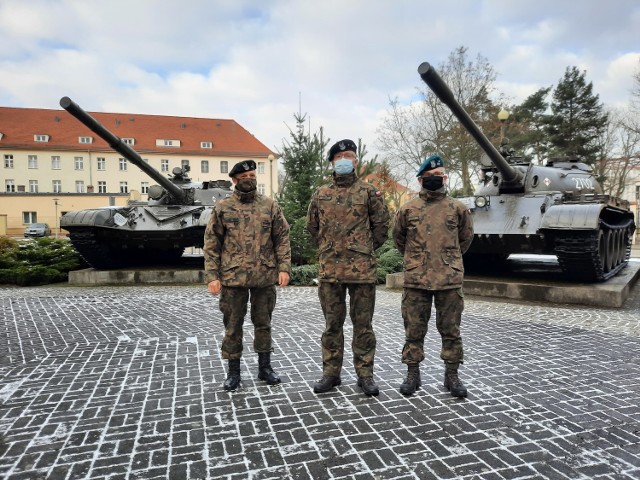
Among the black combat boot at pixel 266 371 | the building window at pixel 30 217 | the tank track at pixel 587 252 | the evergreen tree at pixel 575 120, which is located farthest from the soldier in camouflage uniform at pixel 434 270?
the building window at pixel 30 217

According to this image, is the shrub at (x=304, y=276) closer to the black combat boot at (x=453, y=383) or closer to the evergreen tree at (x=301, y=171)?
the evergreen tree at (x=301, y=171)

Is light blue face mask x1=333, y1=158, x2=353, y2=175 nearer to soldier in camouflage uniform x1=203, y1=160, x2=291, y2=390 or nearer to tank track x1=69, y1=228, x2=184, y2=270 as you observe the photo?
soldier in camouflage uniform x1=203, y1=160, x2=291, y2=390

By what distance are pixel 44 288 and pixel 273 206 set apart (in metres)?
8.59

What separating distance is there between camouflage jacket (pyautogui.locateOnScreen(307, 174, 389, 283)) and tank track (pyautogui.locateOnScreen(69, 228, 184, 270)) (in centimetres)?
812

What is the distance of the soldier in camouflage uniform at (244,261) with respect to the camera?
3.99m

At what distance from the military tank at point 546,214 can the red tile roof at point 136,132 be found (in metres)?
42.6

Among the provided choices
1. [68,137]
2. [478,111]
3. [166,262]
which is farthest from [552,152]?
[68,137]

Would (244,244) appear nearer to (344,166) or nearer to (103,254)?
(344,166)

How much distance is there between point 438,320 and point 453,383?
50 centimetres

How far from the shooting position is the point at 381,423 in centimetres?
327

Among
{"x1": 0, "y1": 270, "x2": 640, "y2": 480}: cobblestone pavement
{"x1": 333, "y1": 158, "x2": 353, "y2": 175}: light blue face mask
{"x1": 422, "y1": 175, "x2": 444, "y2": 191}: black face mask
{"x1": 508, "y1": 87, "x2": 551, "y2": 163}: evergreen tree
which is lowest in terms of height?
{"x1": 0, "y1": 270, "x2": 640, "y2": 480}: cobblestone pavement

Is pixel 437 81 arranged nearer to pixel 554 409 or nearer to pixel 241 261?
pixel 241 261

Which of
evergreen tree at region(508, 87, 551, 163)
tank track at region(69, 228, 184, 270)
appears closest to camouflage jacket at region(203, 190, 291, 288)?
tank track at region(69, 228, 184, 270)

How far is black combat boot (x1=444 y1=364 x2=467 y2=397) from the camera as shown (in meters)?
3.73
